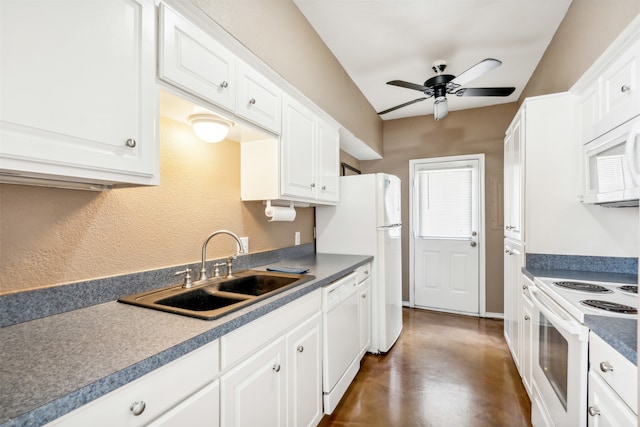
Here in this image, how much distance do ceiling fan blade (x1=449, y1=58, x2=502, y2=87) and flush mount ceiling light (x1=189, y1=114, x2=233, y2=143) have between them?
6.00 ft

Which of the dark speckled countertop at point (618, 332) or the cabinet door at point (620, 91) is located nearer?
the dark speckled countertop at point (618, 332)

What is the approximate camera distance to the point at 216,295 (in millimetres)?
1472

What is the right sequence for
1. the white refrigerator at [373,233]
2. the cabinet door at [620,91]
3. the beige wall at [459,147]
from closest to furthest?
the cabinet door at [620,91]
the white refrigerator at [373,233]
the beige wall at [459,147]

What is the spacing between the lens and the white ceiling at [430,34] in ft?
7.02

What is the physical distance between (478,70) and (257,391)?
2.50 m

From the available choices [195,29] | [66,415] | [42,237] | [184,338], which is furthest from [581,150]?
[42,237]

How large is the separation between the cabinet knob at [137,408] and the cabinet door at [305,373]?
0.74 metres

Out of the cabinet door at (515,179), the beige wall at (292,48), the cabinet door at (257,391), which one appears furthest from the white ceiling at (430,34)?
the cabinet door at (257,391)

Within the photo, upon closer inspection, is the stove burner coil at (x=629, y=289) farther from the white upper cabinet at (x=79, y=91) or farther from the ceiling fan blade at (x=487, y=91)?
the white upper cabinet at (x=79, y=91)

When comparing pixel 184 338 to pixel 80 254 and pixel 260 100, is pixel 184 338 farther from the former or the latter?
pixel 260 100

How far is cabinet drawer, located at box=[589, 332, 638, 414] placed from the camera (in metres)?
0.86

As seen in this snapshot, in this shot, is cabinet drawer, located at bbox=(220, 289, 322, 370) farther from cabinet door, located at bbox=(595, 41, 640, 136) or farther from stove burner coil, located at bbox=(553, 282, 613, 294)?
cabinet door, located at bbox=(595, 41, 640, 136)

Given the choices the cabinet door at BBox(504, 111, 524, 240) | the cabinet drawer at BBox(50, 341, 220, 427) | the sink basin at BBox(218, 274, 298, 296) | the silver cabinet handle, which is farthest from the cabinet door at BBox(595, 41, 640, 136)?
the cabinet drawer at BBox(50, 341, 220, 427)

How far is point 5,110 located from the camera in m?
0.72
